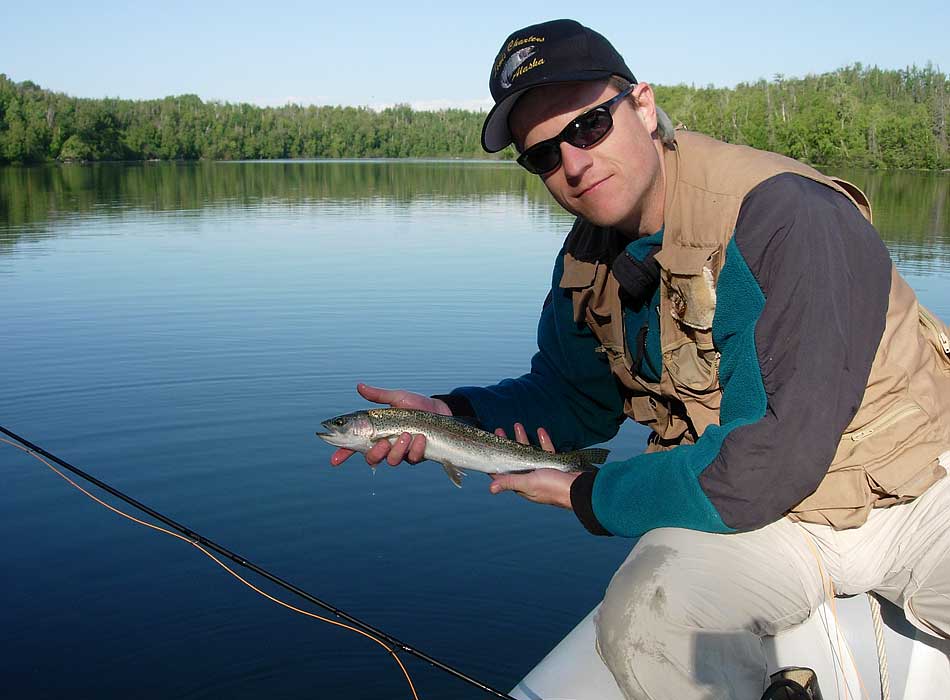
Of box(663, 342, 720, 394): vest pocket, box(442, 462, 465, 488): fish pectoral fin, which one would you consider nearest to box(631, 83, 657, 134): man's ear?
box(663, 342, 720, 394): vest pocket

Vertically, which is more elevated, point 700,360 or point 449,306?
point 700,360

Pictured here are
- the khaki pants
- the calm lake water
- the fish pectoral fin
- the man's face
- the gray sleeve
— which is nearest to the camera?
the gray sleeve

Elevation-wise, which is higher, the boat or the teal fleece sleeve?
the teal fleece sleeve

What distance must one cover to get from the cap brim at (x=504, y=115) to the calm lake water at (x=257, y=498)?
2909 mm

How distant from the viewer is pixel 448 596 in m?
5.91

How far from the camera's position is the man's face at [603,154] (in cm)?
316

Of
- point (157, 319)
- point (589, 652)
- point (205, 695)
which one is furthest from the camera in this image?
point (157, 319)

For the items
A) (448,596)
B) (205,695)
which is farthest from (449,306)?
(205,695)

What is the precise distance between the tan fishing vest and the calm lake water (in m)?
2.59

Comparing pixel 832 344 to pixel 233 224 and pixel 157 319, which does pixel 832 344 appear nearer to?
pixel 157 319

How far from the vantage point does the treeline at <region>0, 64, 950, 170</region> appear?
94438 millimetres

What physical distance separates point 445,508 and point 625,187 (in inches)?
169

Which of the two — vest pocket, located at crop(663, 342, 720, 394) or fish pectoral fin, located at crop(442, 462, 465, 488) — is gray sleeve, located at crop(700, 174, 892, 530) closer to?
vest pocket, located at crop(663, 342, 720, 394)

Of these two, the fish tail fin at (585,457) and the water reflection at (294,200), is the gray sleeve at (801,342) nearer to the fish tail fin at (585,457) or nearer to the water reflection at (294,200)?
the fish tail fin at (585,457)
